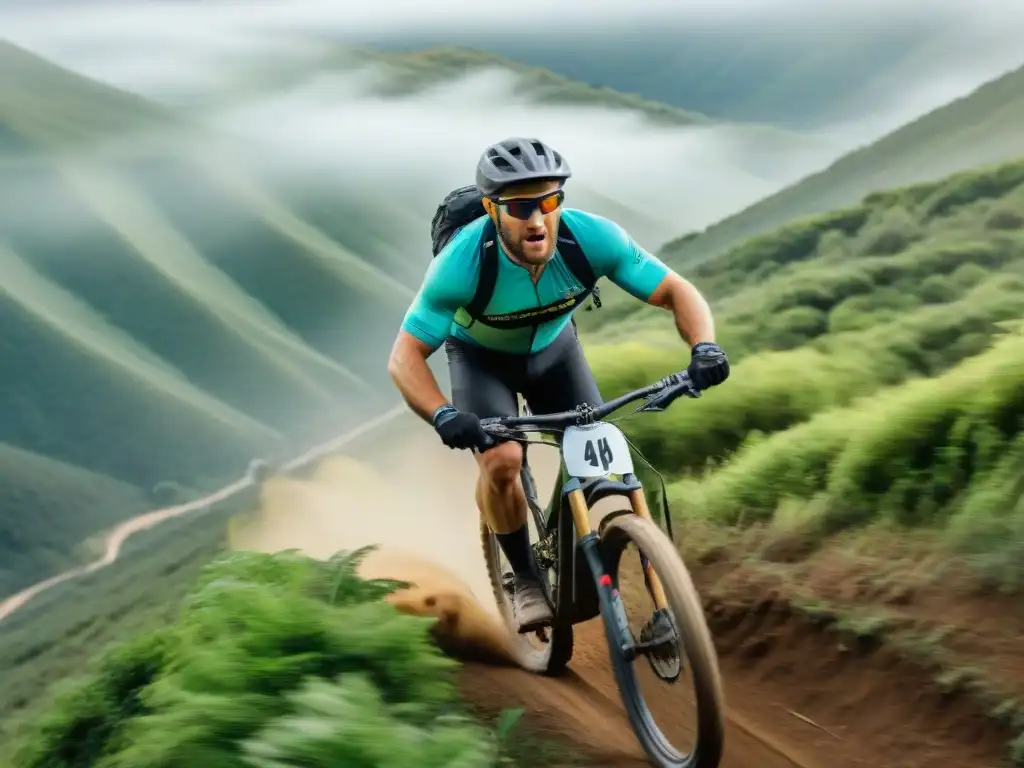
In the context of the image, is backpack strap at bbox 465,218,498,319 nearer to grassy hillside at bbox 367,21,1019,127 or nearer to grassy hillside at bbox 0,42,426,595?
grassy hillside at bbox 0,42,426,595

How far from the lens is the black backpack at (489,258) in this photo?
13.0 feet

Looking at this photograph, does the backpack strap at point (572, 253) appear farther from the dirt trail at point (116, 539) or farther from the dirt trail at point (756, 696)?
the dirt trail at point (116, 539)

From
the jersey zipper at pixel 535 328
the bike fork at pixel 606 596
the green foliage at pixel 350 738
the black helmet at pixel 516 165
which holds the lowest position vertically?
the green foliage at pixel 350 738

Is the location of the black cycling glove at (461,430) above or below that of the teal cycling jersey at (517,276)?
below

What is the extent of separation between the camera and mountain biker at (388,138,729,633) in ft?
12.2

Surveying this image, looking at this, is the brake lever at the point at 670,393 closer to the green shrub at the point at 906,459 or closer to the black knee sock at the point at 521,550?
the black knee sock at the point at 521,550

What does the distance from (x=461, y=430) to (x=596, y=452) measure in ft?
1.76

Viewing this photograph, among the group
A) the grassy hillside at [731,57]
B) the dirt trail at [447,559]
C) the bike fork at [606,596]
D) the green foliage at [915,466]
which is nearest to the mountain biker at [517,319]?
the dirt trail at [447,559]

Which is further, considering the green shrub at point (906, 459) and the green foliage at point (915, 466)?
the green shrub at point (906, 459)

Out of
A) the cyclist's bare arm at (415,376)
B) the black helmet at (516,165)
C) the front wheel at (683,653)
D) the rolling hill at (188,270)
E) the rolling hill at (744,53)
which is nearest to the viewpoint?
the front wheel at (683,653)

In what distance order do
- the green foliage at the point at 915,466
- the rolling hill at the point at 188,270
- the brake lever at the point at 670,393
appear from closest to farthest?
the brake lever at the point at 670,393 < the green foliage at the point at 915,466 < the rolling hill at the point at 188,270

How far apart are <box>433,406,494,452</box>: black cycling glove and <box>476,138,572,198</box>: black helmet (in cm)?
91

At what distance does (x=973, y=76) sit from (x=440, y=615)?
52.1ft

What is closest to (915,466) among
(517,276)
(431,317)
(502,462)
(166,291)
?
(502,462)
